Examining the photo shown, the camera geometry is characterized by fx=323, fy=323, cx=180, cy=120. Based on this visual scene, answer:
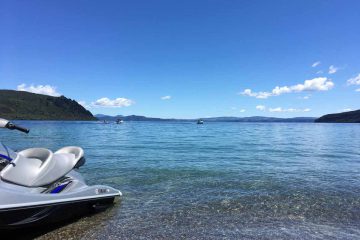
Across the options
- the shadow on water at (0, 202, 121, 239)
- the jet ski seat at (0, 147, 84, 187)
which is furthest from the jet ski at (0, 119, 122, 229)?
the shadow on water at (0, 202, 121, 239)

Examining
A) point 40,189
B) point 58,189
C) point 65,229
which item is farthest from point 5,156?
point 65,229

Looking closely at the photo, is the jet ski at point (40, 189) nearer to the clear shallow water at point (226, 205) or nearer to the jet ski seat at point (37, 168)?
the jet ski seat at point (37, 168)

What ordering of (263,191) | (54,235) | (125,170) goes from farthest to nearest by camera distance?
(125,170)
(263,191)
(54,235)

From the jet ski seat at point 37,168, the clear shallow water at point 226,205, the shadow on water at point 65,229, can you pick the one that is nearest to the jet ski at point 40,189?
the jet ski seat at point 37,168

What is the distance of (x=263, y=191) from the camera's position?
10.4m

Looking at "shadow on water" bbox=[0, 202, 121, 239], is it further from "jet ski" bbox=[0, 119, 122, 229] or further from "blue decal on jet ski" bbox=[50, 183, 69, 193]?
"blue decal on jet ski" bbox=[50, 183, 69, 193]

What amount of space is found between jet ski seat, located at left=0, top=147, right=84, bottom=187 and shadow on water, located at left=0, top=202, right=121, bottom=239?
884 millimetres

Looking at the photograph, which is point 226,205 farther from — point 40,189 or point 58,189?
point 40,189

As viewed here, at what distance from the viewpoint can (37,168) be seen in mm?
6395

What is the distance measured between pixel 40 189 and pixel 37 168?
44 cm

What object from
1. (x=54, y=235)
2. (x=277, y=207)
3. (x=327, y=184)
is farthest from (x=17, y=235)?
(x=327, y=184)

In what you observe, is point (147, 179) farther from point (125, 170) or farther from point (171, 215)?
point (171, 215)

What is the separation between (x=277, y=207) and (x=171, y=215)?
291 centimetres

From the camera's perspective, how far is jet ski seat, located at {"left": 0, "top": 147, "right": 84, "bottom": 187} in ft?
19.3
